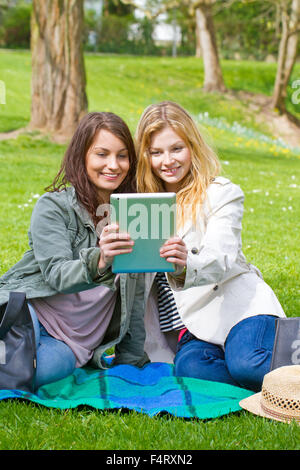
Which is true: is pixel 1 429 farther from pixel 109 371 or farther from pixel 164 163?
pixel 164 163

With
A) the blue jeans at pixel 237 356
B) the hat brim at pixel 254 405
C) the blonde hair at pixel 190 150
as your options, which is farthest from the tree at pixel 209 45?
the hat brim at pixel 254 405

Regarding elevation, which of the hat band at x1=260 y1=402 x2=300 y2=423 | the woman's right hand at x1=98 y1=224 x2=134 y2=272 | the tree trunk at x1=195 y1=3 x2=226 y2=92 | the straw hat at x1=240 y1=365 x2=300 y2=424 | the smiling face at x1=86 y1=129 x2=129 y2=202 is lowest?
the hat band at x1=260 y1=402 x2=300 y2=423

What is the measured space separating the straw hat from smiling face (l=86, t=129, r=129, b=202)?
130 cm

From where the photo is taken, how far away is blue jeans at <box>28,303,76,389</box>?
10.6ft

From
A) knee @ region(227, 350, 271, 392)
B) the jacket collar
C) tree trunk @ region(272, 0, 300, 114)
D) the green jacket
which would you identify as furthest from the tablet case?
tree trunk @ region(272, 0, 300, 114)

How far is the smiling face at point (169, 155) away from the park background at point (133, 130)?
257mm

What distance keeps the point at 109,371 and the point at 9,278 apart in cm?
73

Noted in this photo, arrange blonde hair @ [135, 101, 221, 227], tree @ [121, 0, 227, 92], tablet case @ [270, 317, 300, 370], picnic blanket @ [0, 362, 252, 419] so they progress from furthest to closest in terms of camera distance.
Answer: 1. tree @ [121, 0, 227, 92]
2. blonde hair @ [135, 101, 221, 227]
3. tablet case @ [270, 317, 300, 370]
4. picnic blanket @ [0, 362, 252, 419]

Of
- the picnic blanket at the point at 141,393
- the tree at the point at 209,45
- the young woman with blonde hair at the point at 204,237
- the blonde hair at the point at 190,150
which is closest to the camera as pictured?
the picnic blanket at the point at 141,393

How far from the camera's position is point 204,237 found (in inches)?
132

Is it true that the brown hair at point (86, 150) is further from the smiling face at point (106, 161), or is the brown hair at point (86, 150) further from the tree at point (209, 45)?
the tree at point (209, 45)

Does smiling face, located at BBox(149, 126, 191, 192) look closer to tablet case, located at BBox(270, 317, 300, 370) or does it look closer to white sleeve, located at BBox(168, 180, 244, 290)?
white sleeve, located at BBox(168, 180, 244, 290)

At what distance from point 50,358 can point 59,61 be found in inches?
356

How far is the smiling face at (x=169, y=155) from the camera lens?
3465 millimetres
